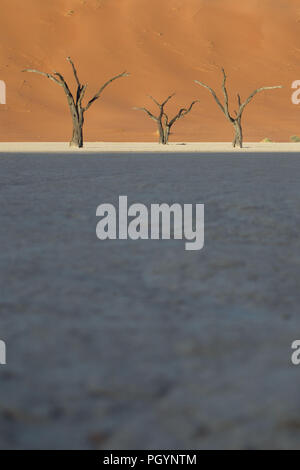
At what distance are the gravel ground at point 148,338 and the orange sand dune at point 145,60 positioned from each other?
51.0 meters

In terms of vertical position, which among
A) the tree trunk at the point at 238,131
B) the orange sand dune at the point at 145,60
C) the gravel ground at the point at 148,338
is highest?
the orange sand dune at the point at 145,60

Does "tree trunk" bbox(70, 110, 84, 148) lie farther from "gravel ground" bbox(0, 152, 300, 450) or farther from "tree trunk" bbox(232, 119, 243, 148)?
"gravel ground" bbox(0, 152, 300, 450)

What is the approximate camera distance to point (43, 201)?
29.7 ft

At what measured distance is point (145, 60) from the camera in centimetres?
7725

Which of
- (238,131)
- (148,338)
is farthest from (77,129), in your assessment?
(148,338)

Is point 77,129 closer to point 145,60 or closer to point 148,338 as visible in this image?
point 148,338

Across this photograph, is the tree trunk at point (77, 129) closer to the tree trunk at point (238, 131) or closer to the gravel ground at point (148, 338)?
the tree trunk at point (238, 131)

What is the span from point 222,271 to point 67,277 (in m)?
0.95

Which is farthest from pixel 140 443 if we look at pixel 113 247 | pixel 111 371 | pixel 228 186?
pixel 228 186

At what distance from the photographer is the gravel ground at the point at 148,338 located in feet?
7.79

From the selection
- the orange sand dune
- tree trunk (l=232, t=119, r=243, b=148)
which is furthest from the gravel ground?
the orange sand dune

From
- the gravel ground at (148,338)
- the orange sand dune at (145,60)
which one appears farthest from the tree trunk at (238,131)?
the gravel ground at (148,338)

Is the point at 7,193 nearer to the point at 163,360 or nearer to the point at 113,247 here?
the point at 113,247

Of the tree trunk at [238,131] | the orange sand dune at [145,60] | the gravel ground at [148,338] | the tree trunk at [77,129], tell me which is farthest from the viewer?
the orange sand dune at [145,60]
